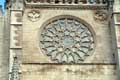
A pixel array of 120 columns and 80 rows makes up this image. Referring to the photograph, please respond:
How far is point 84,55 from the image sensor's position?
17969 mm

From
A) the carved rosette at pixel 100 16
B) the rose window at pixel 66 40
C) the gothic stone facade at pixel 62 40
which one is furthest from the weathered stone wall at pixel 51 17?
the rose window at pixel 66 40

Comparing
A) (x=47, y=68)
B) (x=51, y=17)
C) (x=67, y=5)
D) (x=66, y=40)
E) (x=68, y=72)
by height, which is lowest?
(x=68, y=72)

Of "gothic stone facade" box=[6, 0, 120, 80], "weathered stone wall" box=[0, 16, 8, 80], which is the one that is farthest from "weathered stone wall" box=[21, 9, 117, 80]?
"weathered stone wall" box=[0, 16, 8, 80]

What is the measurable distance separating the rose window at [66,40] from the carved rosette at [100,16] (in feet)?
2.13

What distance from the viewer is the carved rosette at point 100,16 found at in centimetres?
1872

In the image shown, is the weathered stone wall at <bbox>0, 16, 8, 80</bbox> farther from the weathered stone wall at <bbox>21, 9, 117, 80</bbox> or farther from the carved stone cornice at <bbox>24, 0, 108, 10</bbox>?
the carved stone cornice at <bbox>24, 0, 108, 10</bbox>

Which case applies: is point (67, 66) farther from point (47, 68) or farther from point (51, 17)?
point (51, 17)

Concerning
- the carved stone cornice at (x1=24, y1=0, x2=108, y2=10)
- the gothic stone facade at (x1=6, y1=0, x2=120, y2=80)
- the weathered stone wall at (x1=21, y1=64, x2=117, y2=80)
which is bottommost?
the weathered stone wall at (x1=21, y1=64, x2=117, y2=80)

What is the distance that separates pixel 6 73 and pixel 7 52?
3.19ft

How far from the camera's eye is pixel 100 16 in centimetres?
1878

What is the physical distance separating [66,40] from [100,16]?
73.3 inches

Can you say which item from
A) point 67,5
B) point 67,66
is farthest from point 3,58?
point 67,5

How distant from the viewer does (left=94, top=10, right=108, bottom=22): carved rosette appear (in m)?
18.7

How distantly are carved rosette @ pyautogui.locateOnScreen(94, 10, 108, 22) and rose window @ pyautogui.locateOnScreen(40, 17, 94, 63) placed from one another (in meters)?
0.65
